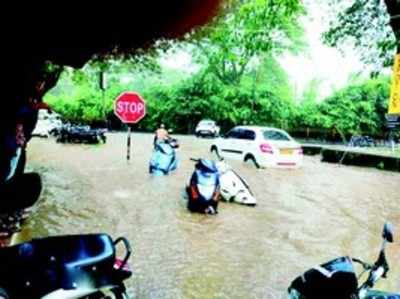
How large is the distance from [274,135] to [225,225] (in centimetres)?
902

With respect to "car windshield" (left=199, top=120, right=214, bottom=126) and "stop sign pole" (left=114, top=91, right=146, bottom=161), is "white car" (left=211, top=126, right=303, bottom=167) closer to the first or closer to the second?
"stop sign pole" (left=114, top=91, right=146, bottom=161)

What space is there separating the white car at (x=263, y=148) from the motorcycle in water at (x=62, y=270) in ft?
44.2

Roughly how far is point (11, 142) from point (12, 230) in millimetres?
2636

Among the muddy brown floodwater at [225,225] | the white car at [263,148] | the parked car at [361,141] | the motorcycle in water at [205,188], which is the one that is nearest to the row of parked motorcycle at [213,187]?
the motorcycle in water at [205,188]

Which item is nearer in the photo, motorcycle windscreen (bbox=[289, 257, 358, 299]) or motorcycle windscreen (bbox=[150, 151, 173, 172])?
motorcycle windscreen (bbox=[289, 257, 358, 299])

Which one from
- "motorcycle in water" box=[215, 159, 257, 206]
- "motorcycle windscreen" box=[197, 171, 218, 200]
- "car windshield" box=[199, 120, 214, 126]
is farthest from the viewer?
"car windshield" box=[199, 120, 214, 126]

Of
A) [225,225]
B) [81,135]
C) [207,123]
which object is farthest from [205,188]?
[207,123]

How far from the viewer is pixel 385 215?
1152 cm

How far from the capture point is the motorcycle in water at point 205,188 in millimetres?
10055

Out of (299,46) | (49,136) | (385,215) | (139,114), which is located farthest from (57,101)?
(385,215)

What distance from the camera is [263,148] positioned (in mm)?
17281

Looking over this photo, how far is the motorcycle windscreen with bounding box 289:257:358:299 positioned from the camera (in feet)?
11.2

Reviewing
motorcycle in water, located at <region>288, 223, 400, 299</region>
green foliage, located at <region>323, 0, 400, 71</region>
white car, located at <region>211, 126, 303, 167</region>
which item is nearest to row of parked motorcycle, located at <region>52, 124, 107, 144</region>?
white car, located at <region>211, 126, 303, 167</region>

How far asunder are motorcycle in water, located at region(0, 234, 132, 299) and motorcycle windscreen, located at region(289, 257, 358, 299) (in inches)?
48.3
